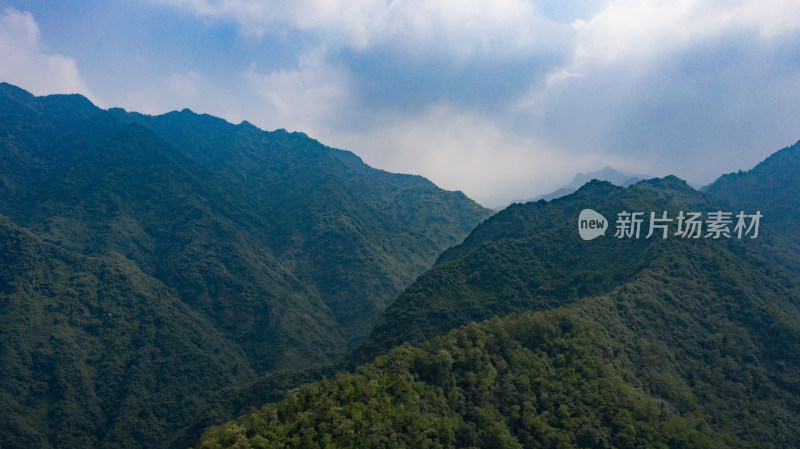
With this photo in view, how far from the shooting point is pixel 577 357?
47031 mm

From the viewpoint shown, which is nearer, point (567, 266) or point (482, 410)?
point (482, 410)

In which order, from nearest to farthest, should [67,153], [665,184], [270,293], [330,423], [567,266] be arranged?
[330,423]
[567,266]
[665,184]
[270,293]
[67,153]

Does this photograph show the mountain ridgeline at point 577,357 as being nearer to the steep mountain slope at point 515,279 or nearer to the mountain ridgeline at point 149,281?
the steep mountain slope at point 515,279

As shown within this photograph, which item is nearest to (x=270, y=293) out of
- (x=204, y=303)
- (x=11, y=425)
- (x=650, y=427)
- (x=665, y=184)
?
(x=204, y=303)

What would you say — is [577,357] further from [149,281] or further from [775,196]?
[149,281]

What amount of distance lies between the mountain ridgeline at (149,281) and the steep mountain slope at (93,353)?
0.96 feet

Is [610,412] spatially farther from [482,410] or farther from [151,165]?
[151,165]

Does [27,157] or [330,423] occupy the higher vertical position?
[27,157]

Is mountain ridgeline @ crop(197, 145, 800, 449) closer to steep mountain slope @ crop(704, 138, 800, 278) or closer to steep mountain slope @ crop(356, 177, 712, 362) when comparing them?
steep mountain slope @ crop(356, 177, 712, 362)

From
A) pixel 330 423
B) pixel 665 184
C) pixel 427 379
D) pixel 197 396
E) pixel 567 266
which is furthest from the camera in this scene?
pixel 665 184

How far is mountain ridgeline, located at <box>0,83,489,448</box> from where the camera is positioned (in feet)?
289

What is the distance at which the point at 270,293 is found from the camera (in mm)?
134875

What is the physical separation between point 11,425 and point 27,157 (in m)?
138

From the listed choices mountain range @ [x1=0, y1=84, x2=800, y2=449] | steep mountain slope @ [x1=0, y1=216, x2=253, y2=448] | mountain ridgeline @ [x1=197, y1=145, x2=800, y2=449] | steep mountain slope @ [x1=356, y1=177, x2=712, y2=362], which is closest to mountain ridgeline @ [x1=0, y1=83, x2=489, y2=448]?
steep mountain slope @ [x1=0, y1=216, x2=253, y2=448]
